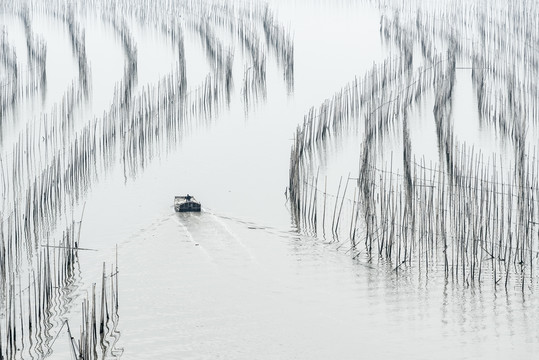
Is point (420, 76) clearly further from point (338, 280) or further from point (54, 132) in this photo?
point (338, 280)

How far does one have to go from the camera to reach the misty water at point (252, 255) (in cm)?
489

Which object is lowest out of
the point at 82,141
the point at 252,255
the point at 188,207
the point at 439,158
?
the point at 252,255

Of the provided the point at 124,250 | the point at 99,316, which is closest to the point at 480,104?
the point at 124,250

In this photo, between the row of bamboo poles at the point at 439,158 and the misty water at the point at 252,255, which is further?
the row of bamboo poles at the point at 439,158

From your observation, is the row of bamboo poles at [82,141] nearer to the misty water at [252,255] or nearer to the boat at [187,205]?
the misty water at [252,255]

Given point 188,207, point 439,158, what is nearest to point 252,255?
point 188,207

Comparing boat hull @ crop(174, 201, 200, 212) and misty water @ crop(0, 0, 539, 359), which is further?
boat hull @ crop(174, 201, 200, 212)

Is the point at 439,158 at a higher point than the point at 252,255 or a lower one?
higher

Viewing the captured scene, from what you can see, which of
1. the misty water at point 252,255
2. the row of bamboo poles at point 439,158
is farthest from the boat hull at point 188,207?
the row of bamboo poles at point 439,158

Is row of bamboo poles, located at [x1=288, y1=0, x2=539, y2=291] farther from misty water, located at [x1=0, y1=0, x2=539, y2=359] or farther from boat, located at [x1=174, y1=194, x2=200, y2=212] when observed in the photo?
boat, located at [x1=174, y1=194, x2=200, y2=212]

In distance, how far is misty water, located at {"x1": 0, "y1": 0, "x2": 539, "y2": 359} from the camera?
4.89m

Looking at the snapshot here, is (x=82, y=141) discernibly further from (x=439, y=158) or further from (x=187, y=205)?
(x=439, y=158)

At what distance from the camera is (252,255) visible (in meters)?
6.21

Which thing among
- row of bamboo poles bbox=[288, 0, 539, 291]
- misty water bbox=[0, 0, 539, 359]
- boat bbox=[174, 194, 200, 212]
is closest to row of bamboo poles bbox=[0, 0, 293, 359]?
misty water bbox=[0, 0, 539, 359]
